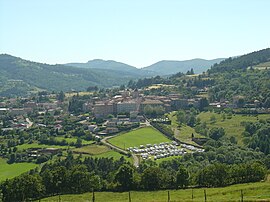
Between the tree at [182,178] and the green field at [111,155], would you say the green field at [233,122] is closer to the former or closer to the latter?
the green field at [111,155]

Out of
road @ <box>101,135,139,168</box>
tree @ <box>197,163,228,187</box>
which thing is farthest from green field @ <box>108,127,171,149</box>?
tree @ <box>197,163,228,187</box>

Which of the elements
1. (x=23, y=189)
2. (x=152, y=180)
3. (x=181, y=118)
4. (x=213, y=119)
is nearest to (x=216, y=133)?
(x=213, y=119)

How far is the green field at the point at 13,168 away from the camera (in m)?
55.2

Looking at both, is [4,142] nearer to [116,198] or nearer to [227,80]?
[116,198]

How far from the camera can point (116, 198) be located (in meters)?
34.2

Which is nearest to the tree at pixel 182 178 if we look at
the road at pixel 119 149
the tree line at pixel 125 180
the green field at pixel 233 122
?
the tree line at pixel 125 180

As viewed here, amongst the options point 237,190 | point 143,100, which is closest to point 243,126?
point 143,100

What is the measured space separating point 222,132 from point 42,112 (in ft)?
200

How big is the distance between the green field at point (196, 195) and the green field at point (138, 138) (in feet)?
100

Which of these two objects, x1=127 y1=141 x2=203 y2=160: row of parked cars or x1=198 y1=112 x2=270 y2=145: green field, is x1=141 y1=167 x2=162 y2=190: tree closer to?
x1=127 y1=141 x2=203 y2=160: row of parked cars

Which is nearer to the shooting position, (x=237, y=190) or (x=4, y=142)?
(x=237, y=190)

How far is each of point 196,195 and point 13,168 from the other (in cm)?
3549

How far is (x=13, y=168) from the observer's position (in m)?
58.6

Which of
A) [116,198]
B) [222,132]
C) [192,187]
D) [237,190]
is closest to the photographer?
[237,190]
